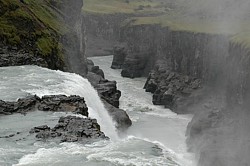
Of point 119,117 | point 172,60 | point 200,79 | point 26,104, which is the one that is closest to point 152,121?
point 119,117

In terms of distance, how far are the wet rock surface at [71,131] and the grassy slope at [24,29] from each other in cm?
3066

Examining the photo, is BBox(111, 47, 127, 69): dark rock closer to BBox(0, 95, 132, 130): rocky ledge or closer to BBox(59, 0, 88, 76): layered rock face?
BBox(59, 0, 88, 76): layered rock face

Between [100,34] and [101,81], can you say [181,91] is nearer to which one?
[101,81]

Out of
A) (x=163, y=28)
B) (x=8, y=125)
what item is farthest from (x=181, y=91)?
(x=8, y=125)

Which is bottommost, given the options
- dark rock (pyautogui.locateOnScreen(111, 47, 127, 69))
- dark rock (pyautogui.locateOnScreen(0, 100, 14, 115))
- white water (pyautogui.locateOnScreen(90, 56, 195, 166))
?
white water (pyautogui.locateOnScreen(90, 56, 195, 166))

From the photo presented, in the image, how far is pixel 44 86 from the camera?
4597 cm

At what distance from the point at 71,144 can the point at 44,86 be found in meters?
17.5

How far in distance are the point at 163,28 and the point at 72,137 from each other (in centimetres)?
9093

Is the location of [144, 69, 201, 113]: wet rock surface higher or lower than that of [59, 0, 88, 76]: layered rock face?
lower

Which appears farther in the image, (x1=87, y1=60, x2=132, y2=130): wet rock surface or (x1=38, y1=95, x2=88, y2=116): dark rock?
(x1=87, y1=60, x2=132, y2=130): wet rock surface

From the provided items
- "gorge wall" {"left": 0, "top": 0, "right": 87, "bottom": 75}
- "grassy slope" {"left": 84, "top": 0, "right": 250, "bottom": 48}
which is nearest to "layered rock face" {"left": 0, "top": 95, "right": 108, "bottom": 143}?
"gorge wall" {"left": 0, "top": 0, "right": 87, "bottom": 75}

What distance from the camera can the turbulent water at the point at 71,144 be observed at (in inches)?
1073

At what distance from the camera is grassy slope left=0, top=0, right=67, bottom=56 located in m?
61.5

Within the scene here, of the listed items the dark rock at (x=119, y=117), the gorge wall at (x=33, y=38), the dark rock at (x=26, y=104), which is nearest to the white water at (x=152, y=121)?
the dark rock at (x=119, y=117)
